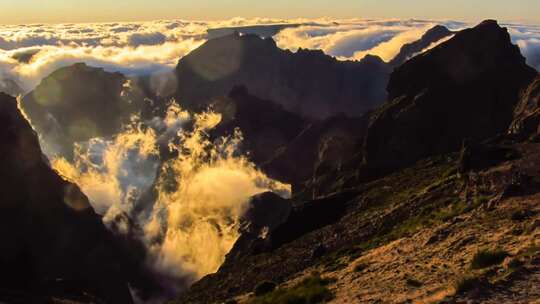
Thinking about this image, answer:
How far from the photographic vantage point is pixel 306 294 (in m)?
36.8

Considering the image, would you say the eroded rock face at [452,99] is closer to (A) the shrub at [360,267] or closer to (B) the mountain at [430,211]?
(B) the mountain at [430,211]

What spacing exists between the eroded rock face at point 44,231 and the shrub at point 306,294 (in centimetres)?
8826

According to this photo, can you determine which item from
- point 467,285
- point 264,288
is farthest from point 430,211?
point 467,285

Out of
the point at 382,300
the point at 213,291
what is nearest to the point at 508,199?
the point at 382,300

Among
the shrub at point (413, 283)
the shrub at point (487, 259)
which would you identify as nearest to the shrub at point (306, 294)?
the shrub at point (413, 283)

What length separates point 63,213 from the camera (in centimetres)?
16212

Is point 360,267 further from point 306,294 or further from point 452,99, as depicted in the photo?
point 452,99

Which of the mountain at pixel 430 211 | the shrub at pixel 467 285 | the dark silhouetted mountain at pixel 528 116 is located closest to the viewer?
the shrub at pixel 467 285

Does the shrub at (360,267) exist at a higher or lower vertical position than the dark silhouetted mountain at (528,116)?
higher

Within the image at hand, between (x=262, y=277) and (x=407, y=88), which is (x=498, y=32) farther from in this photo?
(x=262, y=277)

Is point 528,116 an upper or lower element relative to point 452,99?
upper

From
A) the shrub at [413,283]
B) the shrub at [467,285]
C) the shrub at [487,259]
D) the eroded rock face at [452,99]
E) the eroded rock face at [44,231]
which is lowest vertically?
the eroded rock face at [44,231]

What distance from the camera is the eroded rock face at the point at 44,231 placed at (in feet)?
439

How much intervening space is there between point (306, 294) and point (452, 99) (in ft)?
321
